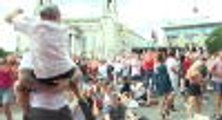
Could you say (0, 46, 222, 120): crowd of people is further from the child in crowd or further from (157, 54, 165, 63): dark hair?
the child in crowd

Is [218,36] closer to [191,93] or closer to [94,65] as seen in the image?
[94,65]

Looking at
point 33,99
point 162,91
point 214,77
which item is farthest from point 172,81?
point 33,99

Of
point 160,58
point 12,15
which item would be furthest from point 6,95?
point 12,15

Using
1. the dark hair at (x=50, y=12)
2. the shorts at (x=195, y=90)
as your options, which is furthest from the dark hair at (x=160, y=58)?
the dark hair at (x=50, y=12)

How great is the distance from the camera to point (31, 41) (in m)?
7.50

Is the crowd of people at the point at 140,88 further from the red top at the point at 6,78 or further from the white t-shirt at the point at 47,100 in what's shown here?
the white t-shirt at the point at 47,100

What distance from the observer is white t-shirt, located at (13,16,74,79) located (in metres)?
7.45

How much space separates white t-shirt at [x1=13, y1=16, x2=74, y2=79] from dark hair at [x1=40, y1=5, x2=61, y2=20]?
0.19 ft

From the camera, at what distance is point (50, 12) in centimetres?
741

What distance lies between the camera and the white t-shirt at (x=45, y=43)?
7453mm

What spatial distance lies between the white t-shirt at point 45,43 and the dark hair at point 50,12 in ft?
0.19

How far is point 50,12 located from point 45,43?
0.29 metres

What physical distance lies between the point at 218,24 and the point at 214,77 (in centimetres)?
9261

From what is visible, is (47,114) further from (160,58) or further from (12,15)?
(160,58)
